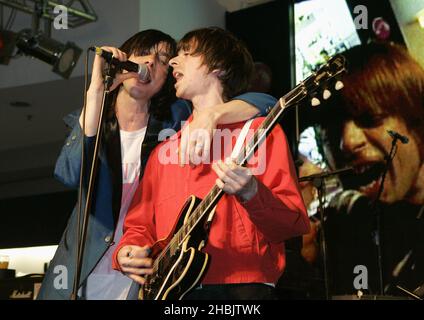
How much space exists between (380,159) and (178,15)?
2.24m

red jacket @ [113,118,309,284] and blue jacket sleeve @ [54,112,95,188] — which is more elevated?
blue jacket sleeve @ [54,112,95,188]

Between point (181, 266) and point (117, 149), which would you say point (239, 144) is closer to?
point (181, 266)

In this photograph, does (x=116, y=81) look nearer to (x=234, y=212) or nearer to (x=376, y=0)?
(x=234, y=212)

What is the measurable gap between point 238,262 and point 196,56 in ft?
2.57

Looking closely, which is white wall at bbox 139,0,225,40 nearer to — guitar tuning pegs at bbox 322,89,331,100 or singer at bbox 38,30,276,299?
singer at bbox 38,30,276,299

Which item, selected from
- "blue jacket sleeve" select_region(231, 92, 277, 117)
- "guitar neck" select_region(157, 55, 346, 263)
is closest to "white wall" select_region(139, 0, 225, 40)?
"blue jacket sleeve" select_region(231, 92, 277, 117)

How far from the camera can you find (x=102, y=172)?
2.19 meters

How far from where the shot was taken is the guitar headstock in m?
1.71

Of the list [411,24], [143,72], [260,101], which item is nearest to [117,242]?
[143,72]

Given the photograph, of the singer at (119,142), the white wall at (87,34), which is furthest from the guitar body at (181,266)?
the white wall at (87,34)

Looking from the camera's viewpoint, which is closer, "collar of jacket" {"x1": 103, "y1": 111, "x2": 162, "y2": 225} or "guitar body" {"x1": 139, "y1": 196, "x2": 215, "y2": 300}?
"guitar body" {"x1": 139, "y1": 196, "x2": 215, "y2": 300}

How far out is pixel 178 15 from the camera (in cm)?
550

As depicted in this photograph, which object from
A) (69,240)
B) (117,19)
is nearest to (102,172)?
(69,240)

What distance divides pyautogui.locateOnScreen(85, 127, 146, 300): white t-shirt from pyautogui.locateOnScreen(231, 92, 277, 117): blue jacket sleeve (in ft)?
1.53
